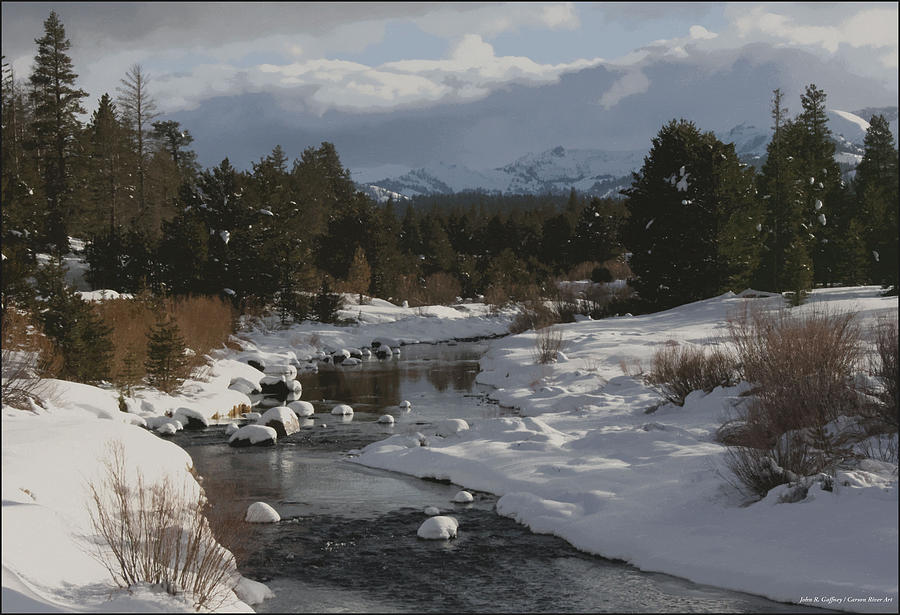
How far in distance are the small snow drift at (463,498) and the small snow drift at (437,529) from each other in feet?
5.79

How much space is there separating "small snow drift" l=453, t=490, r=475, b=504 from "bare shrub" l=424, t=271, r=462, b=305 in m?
49.0

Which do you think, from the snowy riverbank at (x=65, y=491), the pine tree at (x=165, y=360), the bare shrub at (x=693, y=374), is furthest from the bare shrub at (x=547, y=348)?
the snowy riverbank at (x=65, y=491)

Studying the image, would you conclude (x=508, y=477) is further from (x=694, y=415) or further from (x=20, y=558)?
(x=20, y=558)

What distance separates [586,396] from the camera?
20.1m

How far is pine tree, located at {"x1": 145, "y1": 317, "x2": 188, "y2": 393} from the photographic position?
22.6 metres

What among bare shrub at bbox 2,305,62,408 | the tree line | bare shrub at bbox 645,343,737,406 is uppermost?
the tree line

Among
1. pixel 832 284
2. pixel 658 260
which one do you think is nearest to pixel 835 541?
pixel 658 260

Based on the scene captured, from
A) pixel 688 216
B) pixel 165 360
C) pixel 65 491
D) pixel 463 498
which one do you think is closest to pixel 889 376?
pixel 463 498

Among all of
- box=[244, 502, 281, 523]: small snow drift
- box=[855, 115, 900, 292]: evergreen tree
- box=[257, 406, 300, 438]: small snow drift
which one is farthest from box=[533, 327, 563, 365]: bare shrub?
box=[855, 115, 900, 292]: evergreen tree

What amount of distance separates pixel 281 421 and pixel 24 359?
19.3 feet

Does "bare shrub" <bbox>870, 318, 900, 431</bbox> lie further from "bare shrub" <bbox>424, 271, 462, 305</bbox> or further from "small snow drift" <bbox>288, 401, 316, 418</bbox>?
"bare shrub" <bbox>424, 271, 462, 305</bbox>

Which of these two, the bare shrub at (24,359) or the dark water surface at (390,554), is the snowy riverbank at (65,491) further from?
the dark water surface at (390,554)

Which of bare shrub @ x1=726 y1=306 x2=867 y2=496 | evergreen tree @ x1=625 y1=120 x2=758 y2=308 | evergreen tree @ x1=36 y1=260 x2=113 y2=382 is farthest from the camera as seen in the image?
evergreen tree @ x1=625 y1=120 x2=758 y2=308

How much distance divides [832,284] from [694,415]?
3638 centimetres
